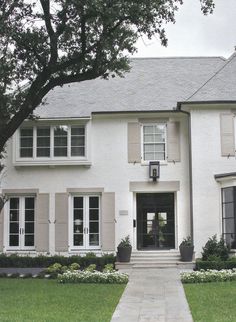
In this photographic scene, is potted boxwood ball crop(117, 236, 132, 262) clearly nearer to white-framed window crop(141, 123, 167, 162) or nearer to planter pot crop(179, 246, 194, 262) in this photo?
planter pot crop(179, 246, 194, 262)

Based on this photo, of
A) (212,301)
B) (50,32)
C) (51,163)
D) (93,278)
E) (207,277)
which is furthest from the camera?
(51,163)

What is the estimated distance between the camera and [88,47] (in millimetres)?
15969

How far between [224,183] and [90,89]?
24.6ft

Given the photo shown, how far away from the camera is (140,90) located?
24391 mm

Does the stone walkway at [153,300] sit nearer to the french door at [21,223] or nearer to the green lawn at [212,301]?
the green lawn at [212,301]

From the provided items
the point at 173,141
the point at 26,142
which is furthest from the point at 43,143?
the point at 173,141

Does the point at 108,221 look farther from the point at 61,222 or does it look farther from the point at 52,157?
the point at 52,157

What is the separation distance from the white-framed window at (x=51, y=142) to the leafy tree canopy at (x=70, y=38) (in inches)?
238

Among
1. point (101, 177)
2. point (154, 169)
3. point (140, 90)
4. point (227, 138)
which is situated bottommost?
point (101, 177)

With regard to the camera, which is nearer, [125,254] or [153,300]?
[153,300]

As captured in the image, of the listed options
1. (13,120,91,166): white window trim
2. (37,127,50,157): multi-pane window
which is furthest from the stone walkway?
(37,127,50,157): multi-pane window

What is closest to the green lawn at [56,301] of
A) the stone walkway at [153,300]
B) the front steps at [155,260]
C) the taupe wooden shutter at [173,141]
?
the stone walkway at [153,300]

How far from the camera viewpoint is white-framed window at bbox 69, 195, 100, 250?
75.5 feet

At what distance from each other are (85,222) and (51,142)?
11.9 ft
